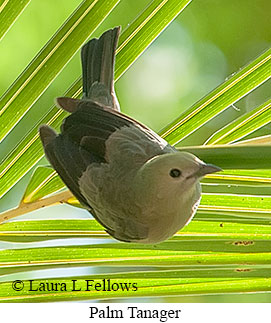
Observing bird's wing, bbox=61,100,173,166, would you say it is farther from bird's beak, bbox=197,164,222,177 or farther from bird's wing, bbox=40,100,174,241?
bird's beak, bbox=197,164,222,177

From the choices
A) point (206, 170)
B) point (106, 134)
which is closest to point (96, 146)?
point (106, 134)

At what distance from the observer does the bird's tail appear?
1640mm

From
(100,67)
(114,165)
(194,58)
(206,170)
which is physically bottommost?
(206,170)

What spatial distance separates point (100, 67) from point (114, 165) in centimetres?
26

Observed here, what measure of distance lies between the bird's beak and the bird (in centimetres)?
8

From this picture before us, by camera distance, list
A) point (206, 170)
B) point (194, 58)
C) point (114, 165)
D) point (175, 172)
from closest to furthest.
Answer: point (206, 170) < point (175, 172) < point (114, 165) < point (194, 58)

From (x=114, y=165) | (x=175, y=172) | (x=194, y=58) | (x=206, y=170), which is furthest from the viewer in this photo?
(x=194, y=58)

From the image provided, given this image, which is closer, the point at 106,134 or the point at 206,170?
the point at 206,170

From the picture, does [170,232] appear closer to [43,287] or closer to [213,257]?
[213,257]

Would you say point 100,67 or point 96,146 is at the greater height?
point 100,67

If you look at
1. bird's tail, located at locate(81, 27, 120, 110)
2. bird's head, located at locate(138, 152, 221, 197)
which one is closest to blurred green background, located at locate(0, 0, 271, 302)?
bird's tail, located at locate(81, 27, 120, 110)

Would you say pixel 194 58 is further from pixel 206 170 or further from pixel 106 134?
pixel 206 170

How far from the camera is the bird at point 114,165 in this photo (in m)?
1.49

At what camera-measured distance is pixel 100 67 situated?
1.71 m
